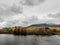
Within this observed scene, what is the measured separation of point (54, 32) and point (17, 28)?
3013cm

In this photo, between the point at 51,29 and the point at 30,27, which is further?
the point at 30,27

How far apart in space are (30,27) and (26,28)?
6858 millimetres

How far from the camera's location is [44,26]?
136250 mm

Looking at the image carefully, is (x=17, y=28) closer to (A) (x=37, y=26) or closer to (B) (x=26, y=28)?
(B) (x=26, y=28)

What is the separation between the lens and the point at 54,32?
12606 centimetres

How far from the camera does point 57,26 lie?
126 m

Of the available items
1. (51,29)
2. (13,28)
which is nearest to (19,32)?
(13,28)

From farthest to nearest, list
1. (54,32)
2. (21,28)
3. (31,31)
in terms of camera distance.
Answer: (31,31)
(21,28)
(54,32)

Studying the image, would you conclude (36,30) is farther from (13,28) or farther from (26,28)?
(13,28)

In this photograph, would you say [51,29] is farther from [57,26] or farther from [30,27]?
[30,27]

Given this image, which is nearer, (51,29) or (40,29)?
(51,29)

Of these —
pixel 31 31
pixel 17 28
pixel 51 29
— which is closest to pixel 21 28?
pixel 17 28

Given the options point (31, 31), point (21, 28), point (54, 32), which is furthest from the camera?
point (31, 31)

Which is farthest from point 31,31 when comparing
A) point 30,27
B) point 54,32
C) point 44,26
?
point 54,32
